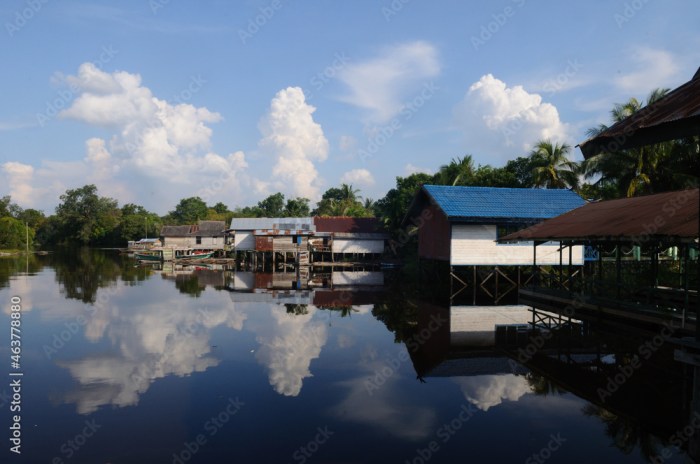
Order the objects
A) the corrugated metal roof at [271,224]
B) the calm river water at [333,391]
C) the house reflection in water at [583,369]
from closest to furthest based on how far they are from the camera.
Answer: the calm river water at [333,391] < the house reflection in water at [583,369] < the corrugated metal roof at [271,224]

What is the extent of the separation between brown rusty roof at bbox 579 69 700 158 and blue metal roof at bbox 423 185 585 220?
17054 millimetres

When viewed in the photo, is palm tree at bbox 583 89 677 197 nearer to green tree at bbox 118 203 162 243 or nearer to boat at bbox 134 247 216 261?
boat at bbox 134 247 216 261

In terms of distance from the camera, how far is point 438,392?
344 inches

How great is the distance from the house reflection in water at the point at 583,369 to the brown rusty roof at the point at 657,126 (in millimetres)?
3086

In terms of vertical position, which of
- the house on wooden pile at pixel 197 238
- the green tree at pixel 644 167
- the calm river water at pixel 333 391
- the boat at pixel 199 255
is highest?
the green tree at pixel 644 167

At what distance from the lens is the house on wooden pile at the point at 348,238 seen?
138 feet

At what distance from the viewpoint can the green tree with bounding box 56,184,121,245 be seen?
284 ft

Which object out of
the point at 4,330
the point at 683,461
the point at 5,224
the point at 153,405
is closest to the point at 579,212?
the point at 683,461

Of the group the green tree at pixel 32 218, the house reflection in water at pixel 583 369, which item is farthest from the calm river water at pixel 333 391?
the green tree at pixel 32 218

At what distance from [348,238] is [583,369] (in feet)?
108

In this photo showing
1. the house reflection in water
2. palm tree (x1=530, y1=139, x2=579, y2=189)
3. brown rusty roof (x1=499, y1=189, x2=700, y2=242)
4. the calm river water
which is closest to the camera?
the calm river water

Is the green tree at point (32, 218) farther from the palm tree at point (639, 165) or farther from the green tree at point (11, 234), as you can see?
the palm tree at point (639, 165)

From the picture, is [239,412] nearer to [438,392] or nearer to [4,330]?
[438,392]

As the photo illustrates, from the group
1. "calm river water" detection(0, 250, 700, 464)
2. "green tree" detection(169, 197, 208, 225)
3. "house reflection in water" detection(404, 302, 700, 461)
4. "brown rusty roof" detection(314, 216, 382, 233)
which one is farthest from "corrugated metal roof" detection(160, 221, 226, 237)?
"house reflection in water" detection(404, 302, 700, 461)
